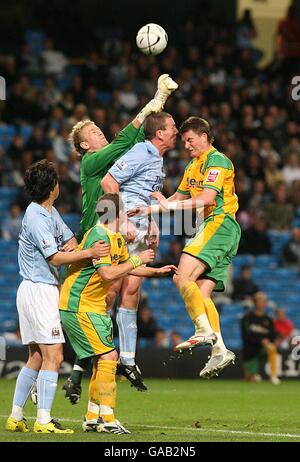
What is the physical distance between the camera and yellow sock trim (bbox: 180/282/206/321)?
404 inches

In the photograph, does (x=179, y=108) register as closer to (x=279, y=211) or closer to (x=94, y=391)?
(x=279, y=211)

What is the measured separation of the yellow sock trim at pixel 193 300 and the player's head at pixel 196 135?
133cm

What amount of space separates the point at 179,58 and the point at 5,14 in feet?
13.2

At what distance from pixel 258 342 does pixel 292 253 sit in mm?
3204

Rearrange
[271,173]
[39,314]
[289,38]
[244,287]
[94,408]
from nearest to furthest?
1. [39,314]
2. [94,408]
3. [244,287]
4. [271,173]
5. [289,38]

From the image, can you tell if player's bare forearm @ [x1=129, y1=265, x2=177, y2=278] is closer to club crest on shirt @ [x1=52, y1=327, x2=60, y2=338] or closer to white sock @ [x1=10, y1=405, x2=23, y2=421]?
club crest on shirt @ [x1=52, y1=327, x2=60, y2=338]

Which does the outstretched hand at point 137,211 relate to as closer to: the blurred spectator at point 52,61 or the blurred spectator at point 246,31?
the blurred spectator at point 52,61

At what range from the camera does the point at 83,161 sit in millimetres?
10922

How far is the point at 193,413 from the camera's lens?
12008 mm

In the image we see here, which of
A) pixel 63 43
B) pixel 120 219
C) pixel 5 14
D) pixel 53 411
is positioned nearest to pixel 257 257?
pixel 63 43

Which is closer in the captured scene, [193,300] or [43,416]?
[43,416]

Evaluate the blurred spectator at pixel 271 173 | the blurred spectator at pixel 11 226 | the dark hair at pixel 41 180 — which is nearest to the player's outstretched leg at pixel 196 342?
the dark hair at pixel 41 180

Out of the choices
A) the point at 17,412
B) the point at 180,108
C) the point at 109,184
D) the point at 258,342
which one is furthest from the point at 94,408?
the point at 180,108

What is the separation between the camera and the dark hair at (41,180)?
9.36 metres
